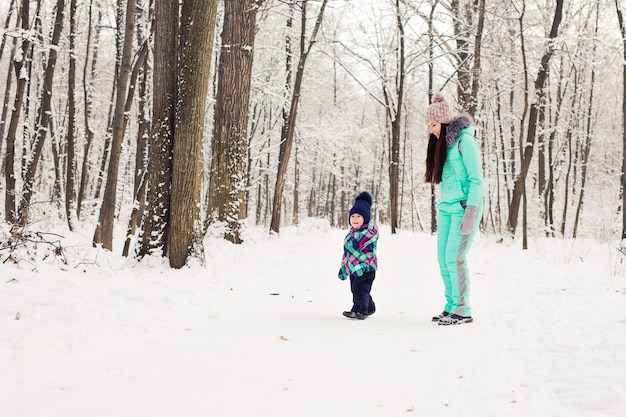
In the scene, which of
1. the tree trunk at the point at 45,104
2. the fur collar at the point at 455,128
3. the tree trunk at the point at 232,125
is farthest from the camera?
the tree trunk at the point at 45,104

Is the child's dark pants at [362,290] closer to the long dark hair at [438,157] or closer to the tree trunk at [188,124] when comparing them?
the long dark hair at [438,157]

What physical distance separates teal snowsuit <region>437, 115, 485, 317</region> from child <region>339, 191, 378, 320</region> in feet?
2.31

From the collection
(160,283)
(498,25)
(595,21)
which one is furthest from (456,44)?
(160,283)

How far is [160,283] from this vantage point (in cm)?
511

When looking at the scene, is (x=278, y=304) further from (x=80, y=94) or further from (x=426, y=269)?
(x=80, y=94)

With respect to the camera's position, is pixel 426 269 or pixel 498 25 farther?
pixel 498 25

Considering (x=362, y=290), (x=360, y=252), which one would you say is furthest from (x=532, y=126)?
(x=362, y=290)

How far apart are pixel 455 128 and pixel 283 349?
2.62 m

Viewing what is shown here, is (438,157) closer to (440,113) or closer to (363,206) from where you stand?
(440,113)

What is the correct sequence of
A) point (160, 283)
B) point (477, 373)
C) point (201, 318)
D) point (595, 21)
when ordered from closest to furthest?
point (477, 373) < point (201, 318) < point (160, 283) < point (595, 21)

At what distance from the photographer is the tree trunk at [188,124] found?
238 inches

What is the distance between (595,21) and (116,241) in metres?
22.0

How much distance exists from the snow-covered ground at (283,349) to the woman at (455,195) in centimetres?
36

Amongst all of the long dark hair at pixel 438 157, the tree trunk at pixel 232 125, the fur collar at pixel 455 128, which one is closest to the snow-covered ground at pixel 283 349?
the long dark hair at pixel 438 157
